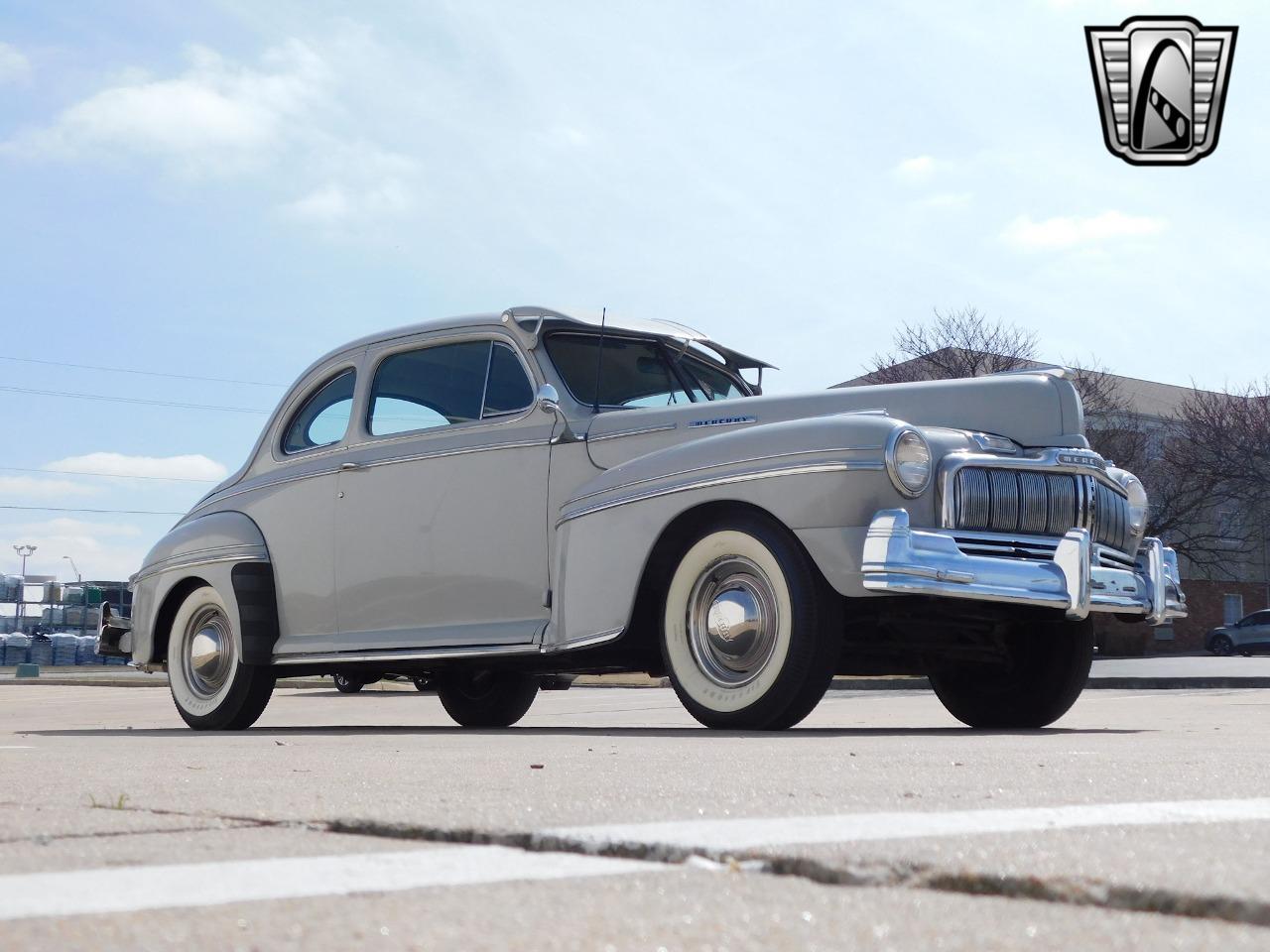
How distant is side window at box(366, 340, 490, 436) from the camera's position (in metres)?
7.85

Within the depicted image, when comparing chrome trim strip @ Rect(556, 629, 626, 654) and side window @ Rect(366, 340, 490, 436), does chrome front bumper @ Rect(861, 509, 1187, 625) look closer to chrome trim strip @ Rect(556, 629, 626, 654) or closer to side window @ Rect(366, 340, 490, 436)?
chrome trim strip @ Rect(556, 629, 626, 654)

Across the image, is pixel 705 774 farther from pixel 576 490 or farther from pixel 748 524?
pixel 576 490

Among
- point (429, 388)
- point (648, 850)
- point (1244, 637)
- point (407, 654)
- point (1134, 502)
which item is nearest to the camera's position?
point (648, 850)

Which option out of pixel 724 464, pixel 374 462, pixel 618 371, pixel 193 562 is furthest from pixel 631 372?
pixel 193 562

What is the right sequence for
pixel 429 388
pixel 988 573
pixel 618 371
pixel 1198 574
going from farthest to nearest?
pixel 1198 574 < pixel 429 388 < pixel 618 371 < pixel 988 573

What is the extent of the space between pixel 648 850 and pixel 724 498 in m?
3.89

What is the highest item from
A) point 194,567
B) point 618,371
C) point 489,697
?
point 618,371

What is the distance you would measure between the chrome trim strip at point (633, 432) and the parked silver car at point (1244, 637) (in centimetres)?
4077

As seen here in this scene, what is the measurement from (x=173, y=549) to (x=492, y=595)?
243 centimetres

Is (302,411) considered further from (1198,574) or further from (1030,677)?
(1198,574)

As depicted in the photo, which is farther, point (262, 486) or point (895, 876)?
point (262, 486)

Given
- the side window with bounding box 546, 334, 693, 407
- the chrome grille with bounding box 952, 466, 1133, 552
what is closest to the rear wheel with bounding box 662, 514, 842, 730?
the chrome grille with bounding box 952, 466, 1133, 552

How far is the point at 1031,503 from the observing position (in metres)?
A: 6.45

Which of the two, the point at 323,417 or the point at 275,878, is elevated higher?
the point at 323,417
